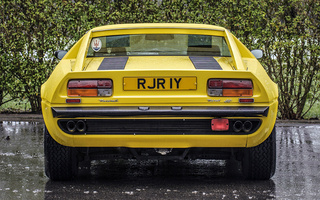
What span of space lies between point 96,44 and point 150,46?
0.54m

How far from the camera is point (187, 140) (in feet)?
16.1

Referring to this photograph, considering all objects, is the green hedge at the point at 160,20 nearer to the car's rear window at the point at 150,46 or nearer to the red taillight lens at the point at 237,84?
the car's rear window at the point at 150,46

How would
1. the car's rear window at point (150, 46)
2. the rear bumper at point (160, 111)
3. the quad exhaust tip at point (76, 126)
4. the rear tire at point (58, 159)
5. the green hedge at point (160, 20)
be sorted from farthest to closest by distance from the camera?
the green hedge at point (160, 20)
the car's rear window at point (150, 46)
the rear tire at point (58, 159)
the quad exhaust tip at point (76, 126)
the rear bumper at point (160, 111)

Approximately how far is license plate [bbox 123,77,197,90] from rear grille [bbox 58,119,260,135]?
0.88 feet

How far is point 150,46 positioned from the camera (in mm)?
5906

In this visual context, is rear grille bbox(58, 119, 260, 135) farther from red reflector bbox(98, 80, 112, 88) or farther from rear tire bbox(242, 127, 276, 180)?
rear tire bbox(242, 127, 276, 180)

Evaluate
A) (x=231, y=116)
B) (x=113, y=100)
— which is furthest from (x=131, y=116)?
(x=231, y=116)

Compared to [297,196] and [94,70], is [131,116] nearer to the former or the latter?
[94,70]

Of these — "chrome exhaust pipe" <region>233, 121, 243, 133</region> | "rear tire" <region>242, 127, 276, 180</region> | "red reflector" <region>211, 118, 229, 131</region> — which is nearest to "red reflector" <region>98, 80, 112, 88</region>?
"red reflector" <region>211, 118, 229, 131</region>

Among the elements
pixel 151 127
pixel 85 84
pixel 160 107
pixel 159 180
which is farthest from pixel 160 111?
pixel 159 180

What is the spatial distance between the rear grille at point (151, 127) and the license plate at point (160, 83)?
0.27m

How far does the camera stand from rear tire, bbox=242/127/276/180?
527 centimetres

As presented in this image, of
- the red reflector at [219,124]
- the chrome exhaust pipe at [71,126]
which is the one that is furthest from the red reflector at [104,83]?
the red reflector at [219,124]

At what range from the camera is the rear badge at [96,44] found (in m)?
5.88
